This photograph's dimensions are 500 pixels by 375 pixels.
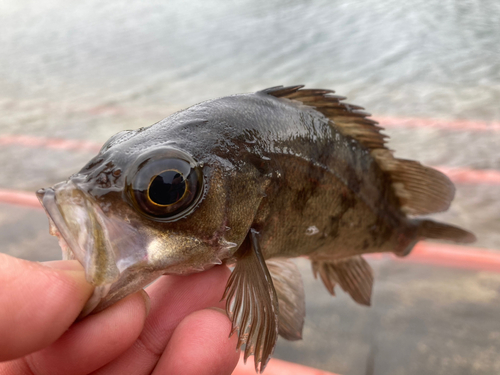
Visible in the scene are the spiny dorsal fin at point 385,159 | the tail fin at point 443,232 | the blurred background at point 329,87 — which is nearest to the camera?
the spiny dorsal fin at point 385,159

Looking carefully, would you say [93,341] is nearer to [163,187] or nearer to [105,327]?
[105,327]

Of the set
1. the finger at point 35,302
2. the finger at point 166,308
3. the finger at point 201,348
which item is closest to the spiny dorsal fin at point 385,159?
the finger at point 166,308

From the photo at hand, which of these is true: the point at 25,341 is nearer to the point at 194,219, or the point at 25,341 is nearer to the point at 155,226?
the point at 155,226

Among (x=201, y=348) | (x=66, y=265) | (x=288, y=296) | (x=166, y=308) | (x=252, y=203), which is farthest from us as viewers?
(x=288, y=296)

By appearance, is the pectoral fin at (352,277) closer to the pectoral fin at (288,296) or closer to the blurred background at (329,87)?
the pectoral fin at (288,296)

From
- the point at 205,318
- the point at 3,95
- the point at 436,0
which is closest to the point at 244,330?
the point at 205,318

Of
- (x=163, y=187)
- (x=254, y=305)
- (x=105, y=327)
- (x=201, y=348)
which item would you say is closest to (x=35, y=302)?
(x=105, y=327)
